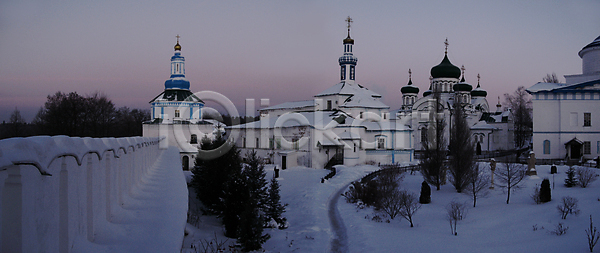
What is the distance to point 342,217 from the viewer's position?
14750mm

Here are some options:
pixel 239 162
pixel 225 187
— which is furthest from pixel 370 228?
pixel 239 162

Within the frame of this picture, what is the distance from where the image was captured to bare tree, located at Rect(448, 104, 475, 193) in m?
18.6

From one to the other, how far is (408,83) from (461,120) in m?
38.6

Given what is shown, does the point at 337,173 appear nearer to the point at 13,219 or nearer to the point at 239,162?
the point at 239,162

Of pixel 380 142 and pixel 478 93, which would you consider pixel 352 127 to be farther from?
pixel 478 93

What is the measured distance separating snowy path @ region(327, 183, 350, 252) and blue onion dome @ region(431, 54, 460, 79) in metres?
35.0

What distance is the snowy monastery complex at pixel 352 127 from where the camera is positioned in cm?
3309

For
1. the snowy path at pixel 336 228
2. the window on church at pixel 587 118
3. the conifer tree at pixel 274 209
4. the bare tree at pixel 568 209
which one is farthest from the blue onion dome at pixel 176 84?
the window on church at pixel 587 118

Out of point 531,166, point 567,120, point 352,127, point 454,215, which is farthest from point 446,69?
point 454,215

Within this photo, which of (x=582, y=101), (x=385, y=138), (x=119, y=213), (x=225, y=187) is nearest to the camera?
(x=119, y=213)

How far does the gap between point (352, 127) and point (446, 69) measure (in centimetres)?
2106

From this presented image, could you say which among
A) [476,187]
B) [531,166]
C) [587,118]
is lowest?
[476,187]

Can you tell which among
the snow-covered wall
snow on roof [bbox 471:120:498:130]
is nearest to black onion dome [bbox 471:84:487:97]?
snow on roof [bbox 471:120:498:130]

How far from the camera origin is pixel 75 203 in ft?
8.07
